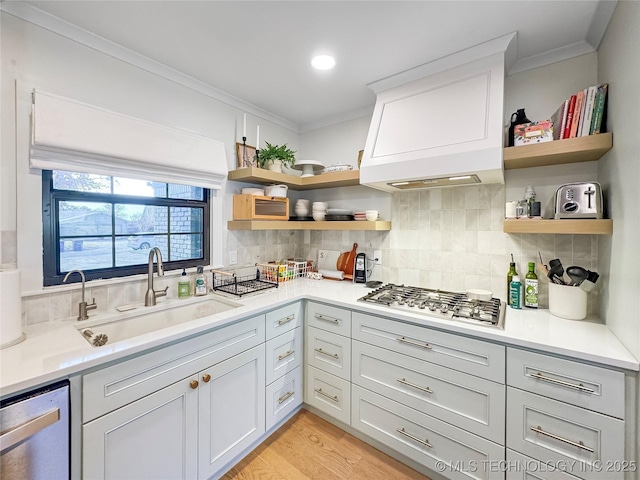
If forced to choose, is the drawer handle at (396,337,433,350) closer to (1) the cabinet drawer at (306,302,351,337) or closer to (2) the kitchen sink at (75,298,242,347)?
(1) the cabinet drawer at (306,302,351,337)

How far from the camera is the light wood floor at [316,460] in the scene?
5.11ft

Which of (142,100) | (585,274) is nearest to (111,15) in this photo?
(142,100)

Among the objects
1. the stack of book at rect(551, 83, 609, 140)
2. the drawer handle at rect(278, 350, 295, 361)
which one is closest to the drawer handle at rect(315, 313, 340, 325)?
the drawer handle at rect(278, 350, 295, 361)

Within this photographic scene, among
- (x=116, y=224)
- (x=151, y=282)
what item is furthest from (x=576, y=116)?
(x=116, y=224)

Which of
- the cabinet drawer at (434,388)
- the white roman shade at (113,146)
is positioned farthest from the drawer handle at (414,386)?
the white roman shade at (113,146)

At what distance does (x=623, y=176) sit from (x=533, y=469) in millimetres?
1367

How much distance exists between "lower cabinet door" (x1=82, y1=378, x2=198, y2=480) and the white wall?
1.94 meters

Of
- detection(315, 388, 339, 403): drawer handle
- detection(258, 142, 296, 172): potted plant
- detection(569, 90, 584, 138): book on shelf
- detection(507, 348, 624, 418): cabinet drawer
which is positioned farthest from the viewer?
detection(258, 142, 296, 172): potted plant

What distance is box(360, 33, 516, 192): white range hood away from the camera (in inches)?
61.0

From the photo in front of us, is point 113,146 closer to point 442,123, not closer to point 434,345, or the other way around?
point 442,123

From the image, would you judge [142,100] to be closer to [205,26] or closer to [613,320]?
[205,26]

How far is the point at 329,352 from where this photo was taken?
1921 millimetres

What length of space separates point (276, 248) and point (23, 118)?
6.05 ft

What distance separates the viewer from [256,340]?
1.69m
